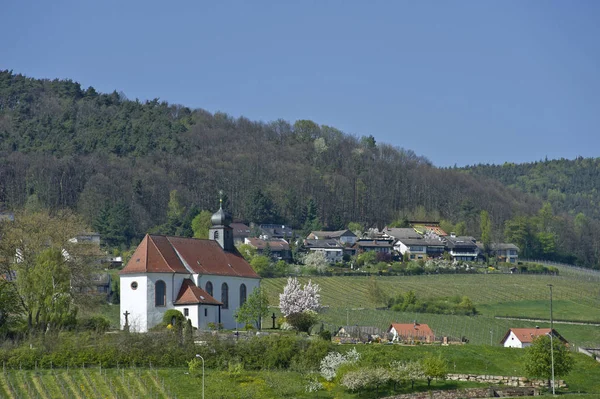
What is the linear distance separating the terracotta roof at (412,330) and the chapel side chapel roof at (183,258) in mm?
12087

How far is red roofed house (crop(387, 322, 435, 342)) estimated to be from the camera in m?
82.9

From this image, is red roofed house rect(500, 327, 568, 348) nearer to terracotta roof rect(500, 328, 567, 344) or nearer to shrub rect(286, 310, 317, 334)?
terracotta roof rect(500, 328, 567, 344)

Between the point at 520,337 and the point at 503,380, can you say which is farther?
the point at 520,337

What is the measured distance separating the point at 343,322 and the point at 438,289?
26.7 metres

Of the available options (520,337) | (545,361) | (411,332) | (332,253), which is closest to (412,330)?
(411,332)

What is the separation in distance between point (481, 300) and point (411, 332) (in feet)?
99.5

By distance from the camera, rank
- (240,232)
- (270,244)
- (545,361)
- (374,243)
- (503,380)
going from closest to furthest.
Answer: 1. (545,361)
2. (503,380)
3. (270,244)
4. (374,243)
5. (240,232)

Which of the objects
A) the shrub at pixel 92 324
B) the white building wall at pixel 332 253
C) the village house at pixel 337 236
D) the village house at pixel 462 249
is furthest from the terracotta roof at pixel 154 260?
the village house at pixel 462 249

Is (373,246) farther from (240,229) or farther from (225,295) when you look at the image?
(225,295)

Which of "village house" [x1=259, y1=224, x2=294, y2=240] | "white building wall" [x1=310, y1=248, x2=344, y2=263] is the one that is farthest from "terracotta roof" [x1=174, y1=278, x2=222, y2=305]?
"village house" [x1=259, y1=224, x2=294, y2=240]

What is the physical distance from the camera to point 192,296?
3059 inches

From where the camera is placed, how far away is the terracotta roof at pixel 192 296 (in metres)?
77.4

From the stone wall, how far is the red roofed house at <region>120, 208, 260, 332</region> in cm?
2064

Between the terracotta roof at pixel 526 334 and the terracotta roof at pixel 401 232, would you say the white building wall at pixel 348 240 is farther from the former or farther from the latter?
the terracotta roof at pixel 526 334
